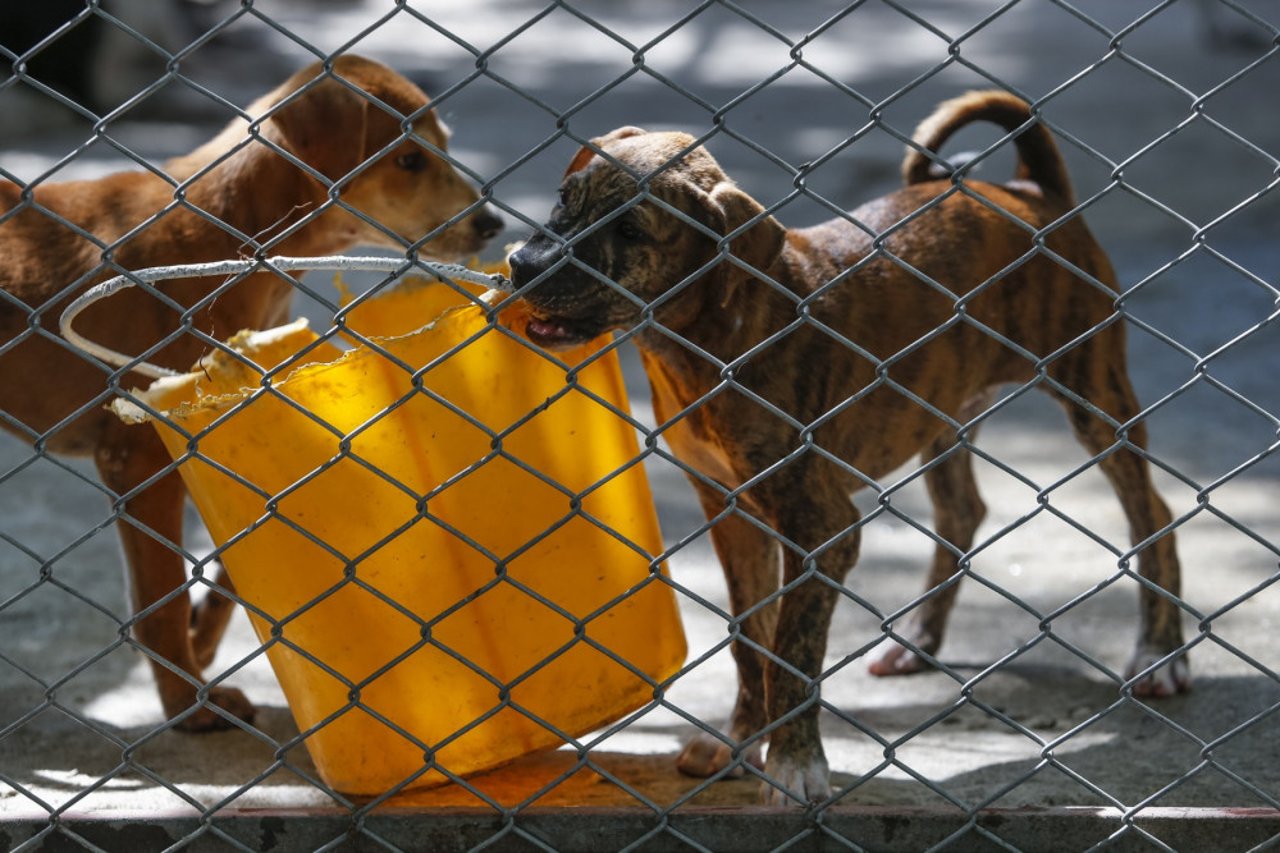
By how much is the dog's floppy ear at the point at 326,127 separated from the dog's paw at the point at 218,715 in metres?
1.18

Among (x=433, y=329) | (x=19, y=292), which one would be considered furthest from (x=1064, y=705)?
(x=19, y=292)

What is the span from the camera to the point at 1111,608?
4.16m

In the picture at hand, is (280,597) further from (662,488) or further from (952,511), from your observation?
(662,488)

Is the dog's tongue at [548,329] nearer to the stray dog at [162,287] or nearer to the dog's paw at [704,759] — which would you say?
the stray dog at [162,287]

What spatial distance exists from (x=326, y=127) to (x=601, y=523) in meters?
Result: 1.37

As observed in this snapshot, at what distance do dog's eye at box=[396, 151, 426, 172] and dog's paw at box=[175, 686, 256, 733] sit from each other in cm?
129

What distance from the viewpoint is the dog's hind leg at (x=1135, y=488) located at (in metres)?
3.61

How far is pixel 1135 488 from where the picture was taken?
372 centimetres

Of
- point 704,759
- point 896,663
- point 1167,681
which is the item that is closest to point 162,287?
point 704,759

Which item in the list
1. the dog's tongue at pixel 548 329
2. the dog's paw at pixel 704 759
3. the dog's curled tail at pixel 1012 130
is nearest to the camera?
the dog's tongue at pixel 548 329

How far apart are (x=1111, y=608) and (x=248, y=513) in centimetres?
241

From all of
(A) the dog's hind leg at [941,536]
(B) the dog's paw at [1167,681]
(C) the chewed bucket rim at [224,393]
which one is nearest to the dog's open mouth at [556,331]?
(C) the chewed bucket rim at [224,393]

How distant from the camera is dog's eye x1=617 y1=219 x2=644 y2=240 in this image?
9.34ft

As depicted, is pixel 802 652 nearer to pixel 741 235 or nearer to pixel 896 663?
pixel 741 235
